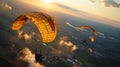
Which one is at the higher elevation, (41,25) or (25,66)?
(41,25)

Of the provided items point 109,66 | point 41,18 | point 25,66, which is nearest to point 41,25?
point 41,18

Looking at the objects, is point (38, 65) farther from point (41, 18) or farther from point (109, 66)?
point (109, 66)

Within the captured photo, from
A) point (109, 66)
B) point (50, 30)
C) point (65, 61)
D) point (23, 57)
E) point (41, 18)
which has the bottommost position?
point (109, 66)

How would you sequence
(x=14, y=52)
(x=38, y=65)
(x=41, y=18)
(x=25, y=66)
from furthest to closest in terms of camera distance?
(x=14, y=52)
(x=38, y=65)
(x=25, y=66)
(x=41, y=18)

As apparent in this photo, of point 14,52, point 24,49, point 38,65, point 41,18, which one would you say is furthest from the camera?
point 24,49

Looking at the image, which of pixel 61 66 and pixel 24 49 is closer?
pixel 61 66

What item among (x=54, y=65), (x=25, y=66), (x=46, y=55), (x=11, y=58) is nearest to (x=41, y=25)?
(x=25, y=66)

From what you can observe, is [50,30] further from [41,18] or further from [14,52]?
[14,52]

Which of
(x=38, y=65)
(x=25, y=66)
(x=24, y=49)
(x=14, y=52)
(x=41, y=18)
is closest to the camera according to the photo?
(x=41, y=18)

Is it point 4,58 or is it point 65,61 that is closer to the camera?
point 4,58
